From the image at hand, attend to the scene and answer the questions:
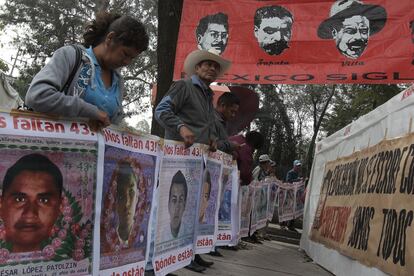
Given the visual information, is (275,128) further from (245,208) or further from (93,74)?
(93,74)

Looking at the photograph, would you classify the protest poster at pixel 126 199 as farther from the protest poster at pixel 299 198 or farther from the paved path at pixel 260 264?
the protest poster at pixel 299 198

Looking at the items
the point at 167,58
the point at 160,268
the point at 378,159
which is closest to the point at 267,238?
the point at 167,58

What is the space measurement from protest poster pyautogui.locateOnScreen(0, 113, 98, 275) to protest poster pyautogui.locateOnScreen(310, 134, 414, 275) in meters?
2.08

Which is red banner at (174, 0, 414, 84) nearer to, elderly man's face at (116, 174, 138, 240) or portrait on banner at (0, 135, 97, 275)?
elderly man's face at (116, 174, 138, 240)

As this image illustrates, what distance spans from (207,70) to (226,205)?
134cm

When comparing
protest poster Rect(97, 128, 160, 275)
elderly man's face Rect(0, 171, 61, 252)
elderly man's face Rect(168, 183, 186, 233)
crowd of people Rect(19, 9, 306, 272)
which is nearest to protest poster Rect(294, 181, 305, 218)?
crowd of people Rect(19, 9, 306, 272)

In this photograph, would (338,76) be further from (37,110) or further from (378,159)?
(37,110)

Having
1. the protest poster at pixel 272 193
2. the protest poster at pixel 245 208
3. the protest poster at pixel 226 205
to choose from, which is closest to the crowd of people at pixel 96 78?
the protest poster at pixel 226 205

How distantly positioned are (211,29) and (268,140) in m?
16.7

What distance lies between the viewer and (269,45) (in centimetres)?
677

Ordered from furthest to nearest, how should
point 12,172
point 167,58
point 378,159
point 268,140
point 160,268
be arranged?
point 268,140
point 167,58
point 378,159
point 160,268
point 12,172

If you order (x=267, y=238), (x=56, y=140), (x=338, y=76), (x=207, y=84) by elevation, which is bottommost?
(x=267, y=238)

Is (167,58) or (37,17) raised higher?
(37,17)

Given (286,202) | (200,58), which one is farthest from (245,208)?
(286,202)
